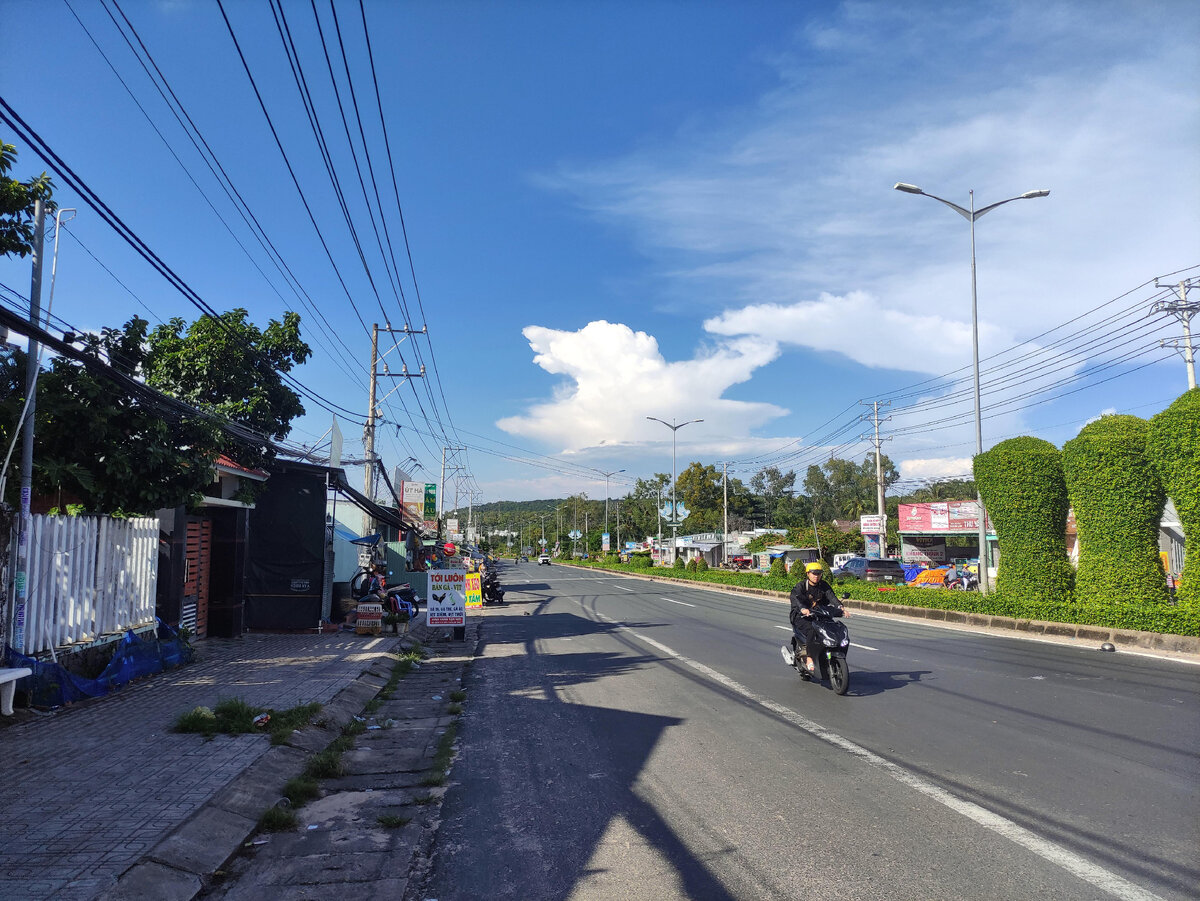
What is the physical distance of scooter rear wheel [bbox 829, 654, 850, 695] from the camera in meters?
9.51

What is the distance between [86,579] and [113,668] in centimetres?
119

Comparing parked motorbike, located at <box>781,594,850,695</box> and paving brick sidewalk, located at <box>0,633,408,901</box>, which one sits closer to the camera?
paving brick sidewalk, located at <box>0,633,408,901</box>

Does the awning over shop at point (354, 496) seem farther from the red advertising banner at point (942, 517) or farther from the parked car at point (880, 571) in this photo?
the red advertising banner at point (942, 517)

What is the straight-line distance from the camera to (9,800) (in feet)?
18.0

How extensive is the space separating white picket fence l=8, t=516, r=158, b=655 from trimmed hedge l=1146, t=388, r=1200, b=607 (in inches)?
682

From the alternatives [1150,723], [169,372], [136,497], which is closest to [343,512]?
[169,372]

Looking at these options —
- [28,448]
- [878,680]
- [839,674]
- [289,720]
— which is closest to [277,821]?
[289,720]

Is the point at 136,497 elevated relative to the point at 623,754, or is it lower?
elevated

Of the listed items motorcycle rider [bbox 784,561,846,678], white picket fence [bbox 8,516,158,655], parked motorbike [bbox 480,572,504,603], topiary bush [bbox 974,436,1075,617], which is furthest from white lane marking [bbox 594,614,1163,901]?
parked motorbike [bbox 480,572,504,603]

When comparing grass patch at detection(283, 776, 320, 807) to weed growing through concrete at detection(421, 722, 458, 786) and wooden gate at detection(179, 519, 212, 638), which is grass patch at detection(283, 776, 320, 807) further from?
wooden gate at detection(179, 519, 212, 638)

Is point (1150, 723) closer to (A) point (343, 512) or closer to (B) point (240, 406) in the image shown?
(B) point (240, 406)

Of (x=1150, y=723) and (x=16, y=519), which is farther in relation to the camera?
(x=16, y=519)

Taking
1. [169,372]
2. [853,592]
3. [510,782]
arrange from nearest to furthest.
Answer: [510,782] < [169,372] < [853,592]

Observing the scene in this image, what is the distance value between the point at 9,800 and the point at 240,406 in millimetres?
12382
